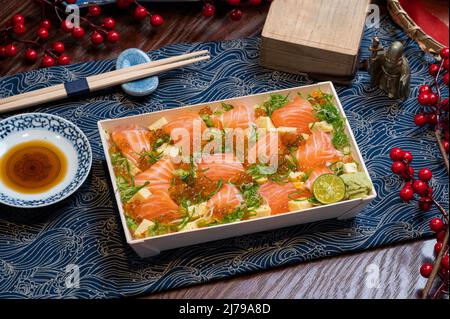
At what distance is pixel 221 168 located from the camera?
82.4 inches

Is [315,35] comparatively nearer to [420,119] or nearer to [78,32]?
[420,119]

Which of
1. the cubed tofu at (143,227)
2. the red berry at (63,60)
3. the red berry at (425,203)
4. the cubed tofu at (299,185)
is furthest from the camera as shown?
the red berry at (63,60)

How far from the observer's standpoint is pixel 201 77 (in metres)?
2.49

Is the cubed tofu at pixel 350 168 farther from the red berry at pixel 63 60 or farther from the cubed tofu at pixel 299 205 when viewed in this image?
the red berry at pixel 63 60

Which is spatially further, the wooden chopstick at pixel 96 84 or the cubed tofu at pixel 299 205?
the wooden chopstick at pixel 96 84

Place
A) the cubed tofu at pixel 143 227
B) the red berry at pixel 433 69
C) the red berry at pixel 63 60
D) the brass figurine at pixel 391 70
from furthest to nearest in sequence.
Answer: the red berry at pixel 63 60
the red berry at pixel 433 69
the brass figurine at pixel 391 70
the cubed tofu at pixel 143 227

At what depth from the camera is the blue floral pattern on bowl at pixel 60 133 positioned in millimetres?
2129

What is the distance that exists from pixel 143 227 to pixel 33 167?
509 millimetres

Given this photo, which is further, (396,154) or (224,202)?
(396,154)

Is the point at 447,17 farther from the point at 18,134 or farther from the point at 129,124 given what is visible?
the point at 18,134

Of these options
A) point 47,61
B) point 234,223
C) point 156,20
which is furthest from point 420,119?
point 47,61

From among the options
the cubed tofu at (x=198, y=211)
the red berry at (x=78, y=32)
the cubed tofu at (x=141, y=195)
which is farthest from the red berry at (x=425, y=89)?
the red berry at (x=78, y=32)

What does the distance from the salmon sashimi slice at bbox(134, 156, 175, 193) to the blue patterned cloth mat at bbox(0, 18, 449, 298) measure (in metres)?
0.20

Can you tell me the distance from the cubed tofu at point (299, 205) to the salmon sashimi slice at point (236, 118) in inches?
13.0
